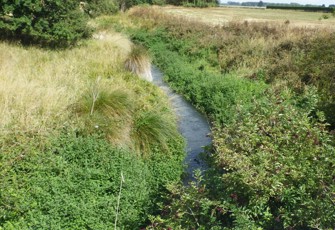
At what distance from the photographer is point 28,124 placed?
5930mm

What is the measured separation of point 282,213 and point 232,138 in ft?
4.45

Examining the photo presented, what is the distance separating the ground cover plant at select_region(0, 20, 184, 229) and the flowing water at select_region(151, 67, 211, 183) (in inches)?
13.4

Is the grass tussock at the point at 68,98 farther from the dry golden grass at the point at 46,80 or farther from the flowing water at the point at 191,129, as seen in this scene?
the flowing water at the point at 191,129

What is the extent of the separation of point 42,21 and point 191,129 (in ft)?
23.5

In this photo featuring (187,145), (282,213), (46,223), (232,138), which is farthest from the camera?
(187,145)

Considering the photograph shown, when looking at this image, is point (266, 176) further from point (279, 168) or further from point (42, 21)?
point (42, 21)

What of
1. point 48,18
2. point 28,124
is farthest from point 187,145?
point 48,18

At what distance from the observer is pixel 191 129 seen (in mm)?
8742

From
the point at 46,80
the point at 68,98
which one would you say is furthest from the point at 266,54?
the point at 68,98

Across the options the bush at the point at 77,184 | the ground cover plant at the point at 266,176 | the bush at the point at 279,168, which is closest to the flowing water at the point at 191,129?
the bush at the point at 77,184

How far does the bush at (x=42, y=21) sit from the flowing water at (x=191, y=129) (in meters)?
4.37

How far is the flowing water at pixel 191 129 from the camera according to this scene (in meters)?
6.78

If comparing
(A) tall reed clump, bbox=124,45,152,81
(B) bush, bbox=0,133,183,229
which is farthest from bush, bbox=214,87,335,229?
(A) tall reed clump, bbox=124,45,152,81

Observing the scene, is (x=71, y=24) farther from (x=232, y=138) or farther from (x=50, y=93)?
(x=232, y=138)
